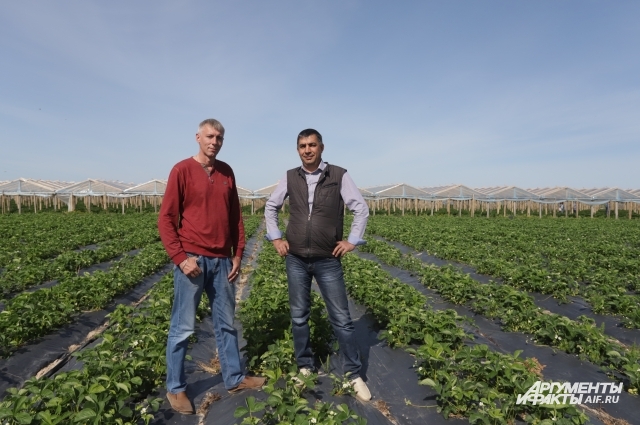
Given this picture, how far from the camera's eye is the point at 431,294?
7.41 m

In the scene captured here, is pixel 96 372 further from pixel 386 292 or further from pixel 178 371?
pixel 386 292

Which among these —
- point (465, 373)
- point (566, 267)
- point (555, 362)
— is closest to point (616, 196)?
point (566, 267)

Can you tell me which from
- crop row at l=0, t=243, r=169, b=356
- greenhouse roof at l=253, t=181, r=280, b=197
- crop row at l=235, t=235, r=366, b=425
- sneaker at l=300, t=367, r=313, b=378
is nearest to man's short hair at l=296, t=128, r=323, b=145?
crop row at l=235, t=235, r=366, b=425

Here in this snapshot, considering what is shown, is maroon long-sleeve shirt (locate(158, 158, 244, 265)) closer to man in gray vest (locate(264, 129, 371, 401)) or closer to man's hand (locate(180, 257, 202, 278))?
man's hand (locate(180, 257, 202, 278))

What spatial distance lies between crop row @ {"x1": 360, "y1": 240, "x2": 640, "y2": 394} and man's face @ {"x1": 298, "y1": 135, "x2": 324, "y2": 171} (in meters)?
3.37

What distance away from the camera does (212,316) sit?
3346 millimetres

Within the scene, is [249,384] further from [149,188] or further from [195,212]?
[149,188]

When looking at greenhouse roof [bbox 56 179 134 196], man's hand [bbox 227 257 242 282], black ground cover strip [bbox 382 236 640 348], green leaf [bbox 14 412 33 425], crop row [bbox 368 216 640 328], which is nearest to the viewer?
green leaf [bbox 14 412 33 425]

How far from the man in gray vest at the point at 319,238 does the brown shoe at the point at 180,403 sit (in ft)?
3.21

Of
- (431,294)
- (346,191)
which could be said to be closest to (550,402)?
(346,191)

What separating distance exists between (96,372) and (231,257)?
4.51 ft

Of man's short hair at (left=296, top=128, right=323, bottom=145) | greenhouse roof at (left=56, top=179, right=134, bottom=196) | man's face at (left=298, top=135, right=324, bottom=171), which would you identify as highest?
greenhouse roof at (left=56, top=179, right=134, bottom=196)

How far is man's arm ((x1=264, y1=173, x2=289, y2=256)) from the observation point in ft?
11.3

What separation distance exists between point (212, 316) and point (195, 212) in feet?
3.02
